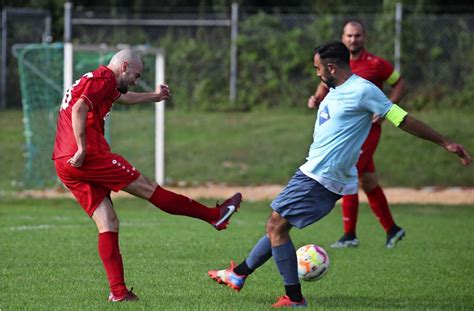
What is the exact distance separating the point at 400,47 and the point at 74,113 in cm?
1586

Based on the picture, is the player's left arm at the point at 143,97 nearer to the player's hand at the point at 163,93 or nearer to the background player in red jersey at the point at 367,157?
the player's hand at the point at 163,93

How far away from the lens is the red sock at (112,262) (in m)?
7.26

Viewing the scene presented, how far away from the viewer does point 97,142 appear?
290 inches

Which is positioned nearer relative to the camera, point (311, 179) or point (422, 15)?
point (311, 179)

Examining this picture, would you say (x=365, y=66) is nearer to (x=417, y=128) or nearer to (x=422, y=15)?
(x=417, y=128)

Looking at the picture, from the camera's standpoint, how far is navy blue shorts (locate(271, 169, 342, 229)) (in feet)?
23.6

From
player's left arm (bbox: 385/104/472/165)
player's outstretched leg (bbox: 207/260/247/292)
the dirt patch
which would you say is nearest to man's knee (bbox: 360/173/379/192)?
player's outstretched leg (bbox: 207/260/247/292)

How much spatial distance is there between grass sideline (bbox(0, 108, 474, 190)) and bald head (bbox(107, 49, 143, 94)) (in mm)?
10990

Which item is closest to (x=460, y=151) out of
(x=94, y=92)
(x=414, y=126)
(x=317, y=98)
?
(x=414, y=126)

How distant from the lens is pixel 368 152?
431 inches

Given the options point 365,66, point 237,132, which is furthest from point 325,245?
point 237,132

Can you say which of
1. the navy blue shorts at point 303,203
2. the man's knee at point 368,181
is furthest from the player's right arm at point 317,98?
the navy blue shorts at point 303,203

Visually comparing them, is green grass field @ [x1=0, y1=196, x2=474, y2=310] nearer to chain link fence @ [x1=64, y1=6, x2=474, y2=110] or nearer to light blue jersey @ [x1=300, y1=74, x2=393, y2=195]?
light blue jersey @ [x1=300, y1=74, x2=393, y2=195]

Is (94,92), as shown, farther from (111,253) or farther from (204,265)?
(204,265)
